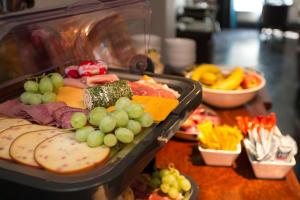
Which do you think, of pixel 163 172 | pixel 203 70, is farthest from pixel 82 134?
pixel 203 70

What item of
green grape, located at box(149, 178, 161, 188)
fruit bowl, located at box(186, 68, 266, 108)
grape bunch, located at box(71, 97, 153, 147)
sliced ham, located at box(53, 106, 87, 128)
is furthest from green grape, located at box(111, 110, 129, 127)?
fruit bowl, located at box(186, 68, 266, 108)

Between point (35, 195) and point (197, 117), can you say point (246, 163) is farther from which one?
point (35, 195)

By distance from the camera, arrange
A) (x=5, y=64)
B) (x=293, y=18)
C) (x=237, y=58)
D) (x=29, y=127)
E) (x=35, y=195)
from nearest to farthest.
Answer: (x=35, y=195)
(x=29, y=127)
(x=5, y=64)
(x=237, y=58)
(x=293, y=18)

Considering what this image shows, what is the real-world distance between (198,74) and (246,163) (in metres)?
0.53

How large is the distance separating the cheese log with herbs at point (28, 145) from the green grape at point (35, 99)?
0.40ft

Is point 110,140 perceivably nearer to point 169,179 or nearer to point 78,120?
point 78,120

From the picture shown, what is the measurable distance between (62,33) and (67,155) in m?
0.40

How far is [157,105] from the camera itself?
78 centimetres

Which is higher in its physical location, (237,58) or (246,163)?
(246,163)

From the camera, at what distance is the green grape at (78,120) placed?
676 mm

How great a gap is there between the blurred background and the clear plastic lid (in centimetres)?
6

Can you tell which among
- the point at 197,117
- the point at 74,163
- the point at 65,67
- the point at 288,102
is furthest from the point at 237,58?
the point at 74,163

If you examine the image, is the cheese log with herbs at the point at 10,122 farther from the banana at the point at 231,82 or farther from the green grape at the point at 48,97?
the banana at the point at 231,82

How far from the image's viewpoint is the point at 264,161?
100 centimetres
